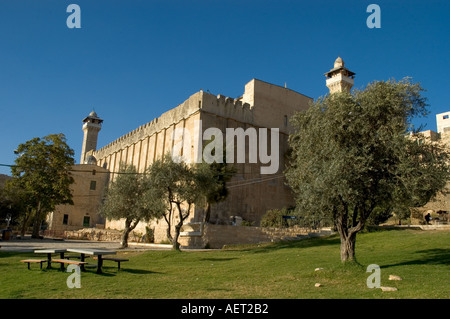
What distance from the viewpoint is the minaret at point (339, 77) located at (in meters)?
44.6

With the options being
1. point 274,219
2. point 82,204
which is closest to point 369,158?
point 274,219

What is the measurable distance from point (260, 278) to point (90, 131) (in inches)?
2720

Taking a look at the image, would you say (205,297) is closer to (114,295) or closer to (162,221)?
(114,295)

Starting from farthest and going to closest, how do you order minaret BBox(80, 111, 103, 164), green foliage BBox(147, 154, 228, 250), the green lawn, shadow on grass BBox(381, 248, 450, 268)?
minaret BBox(80, 111, 103, 164), green foliage BBox(147, 154, 228, 250), shadow on grass BBox(381, 248, 450, 268), the green lawn

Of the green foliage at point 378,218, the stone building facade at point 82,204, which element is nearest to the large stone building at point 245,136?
the green foliage at point 378,218

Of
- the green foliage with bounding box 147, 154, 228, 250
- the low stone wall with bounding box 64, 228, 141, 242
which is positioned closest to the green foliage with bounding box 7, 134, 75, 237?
the low stone wall with bounding box 64, 228, 141, 242

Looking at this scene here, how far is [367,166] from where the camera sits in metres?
11.2

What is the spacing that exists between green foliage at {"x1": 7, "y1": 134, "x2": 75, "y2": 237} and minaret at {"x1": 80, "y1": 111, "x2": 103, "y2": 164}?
1512 inches

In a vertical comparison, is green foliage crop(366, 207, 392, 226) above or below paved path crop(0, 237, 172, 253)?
above

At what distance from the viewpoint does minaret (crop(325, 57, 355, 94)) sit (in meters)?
44.6

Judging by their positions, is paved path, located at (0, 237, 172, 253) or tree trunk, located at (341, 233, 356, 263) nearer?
tree trunk, located at (341, 233, 356, 263)

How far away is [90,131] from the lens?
74.5m

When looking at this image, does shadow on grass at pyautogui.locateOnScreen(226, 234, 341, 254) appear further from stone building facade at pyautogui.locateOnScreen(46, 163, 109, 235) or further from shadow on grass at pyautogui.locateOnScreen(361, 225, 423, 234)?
stone building facade at pyautogui.locateOnScreen(46, 163, 109, 235)

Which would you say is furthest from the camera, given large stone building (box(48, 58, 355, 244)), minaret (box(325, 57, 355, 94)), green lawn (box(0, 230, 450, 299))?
minaret (box(325, 57, 355, 94))
